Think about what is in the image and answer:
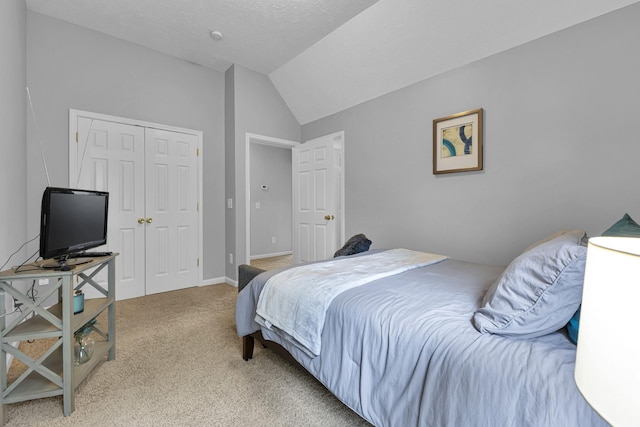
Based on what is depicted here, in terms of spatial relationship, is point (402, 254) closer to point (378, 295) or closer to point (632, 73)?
point (378, 295)

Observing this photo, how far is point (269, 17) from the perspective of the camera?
296cm

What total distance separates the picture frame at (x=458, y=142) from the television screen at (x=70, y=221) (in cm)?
298

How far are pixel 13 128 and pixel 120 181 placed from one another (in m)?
1.14

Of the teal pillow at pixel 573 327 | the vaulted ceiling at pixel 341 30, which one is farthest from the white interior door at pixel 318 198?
the teal pillow at pixel 573 327

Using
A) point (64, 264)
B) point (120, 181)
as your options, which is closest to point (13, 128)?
point (120, 181)

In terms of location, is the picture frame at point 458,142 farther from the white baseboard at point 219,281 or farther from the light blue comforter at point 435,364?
the white baseboard at point 219,281

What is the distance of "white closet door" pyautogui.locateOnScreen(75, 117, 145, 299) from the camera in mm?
3129

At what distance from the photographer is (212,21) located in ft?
9.90

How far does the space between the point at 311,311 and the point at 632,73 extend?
2717 mm

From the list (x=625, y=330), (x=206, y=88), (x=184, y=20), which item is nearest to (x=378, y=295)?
(x=625, y=330)

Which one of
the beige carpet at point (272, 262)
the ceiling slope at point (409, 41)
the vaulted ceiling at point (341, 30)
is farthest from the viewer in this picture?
the beige carpet at point (272, 262)

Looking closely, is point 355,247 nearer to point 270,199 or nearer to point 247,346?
point 247,346

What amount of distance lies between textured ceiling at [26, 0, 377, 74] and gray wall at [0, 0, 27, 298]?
0.63 m

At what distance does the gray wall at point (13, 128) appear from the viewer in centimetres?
193
